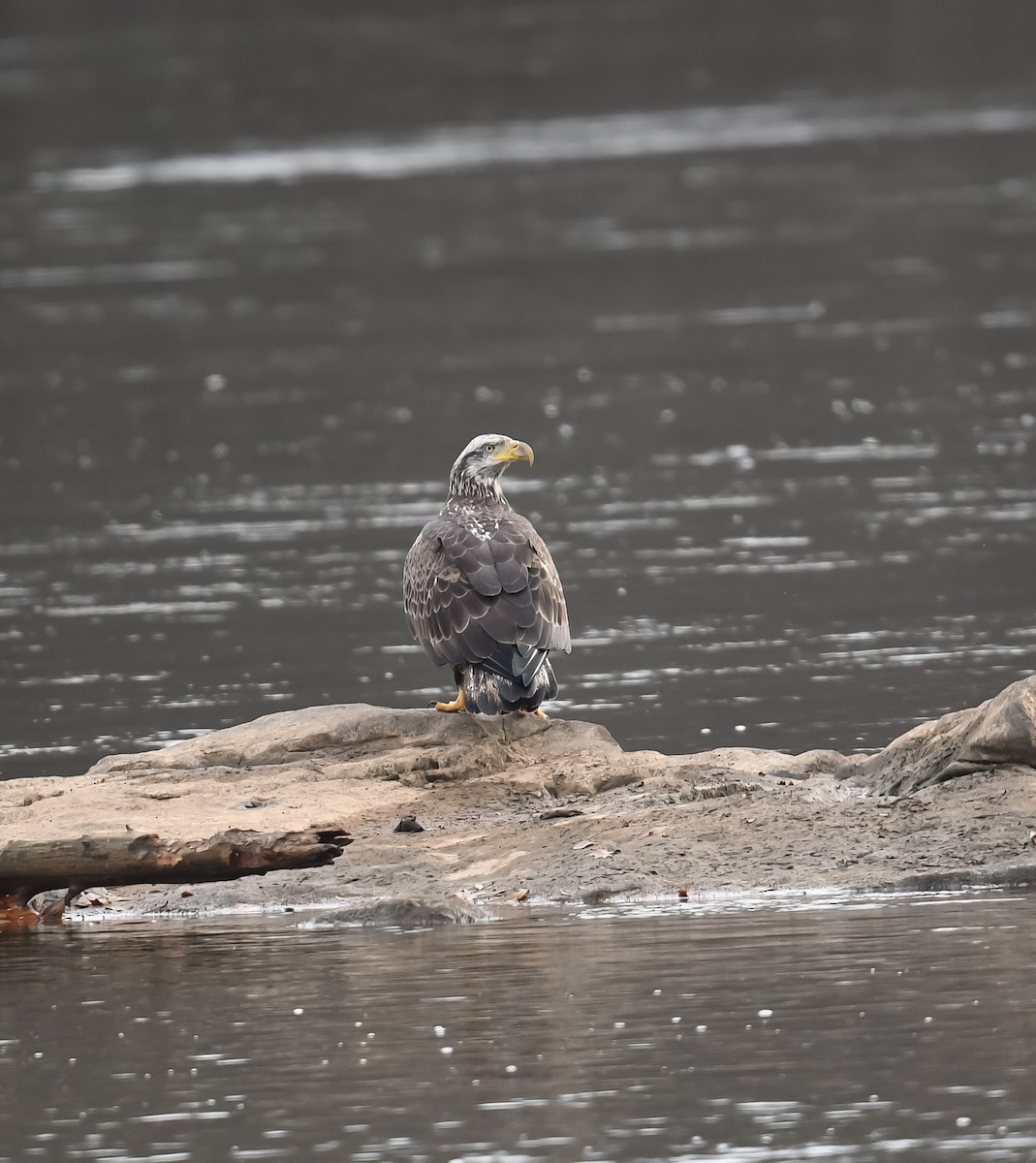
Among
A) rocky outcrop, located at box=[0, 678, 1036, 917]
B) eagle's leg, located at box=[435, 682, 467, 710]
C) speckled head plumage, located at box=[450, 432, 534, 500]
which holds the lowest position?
rocky outcrop, located at box=[0, 678, 1036, 917]

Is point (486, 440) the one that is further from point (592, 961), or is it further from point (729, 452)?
point (729, 452)

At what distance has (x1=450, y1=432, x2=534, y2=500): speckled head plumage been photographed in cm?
1238

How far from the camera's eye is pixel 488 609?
A: 37.3 ft

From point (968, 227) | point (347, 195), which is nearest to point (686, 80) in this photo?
point (347, 195)

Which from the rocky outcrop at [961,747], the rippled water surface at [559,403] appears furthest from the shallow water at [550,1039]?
the rippled water surface at [559,403]

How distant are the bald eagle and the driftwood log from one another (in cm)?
175

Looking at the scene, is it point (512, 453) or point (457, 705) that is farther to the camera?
point (512, 453)

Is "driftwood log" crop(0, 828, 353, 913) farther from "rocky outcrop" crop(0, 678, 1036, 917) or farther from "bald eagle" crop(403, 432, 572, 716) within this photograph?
"bald eagle" crop(403, 432, 572, 716)

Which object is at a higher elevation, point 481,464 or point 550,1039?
point 481,464

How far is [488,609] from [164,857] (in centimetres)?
227

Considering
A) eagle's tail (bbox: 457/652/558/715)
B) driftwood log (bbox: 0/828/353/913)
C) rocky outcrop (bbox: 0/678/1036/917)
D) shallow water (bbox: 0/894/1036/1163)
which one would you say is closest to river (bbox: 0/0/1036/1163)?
shallow water (bbox: 0/894/1036/1163)

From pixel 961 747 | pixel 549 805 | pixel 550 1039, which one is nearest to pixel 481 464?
pixel 549 805

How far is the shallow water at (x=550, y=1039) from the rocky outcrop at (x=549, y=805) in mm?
383

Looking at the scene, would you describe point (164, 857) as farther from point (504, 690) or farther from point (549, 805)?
point (504, 690)
